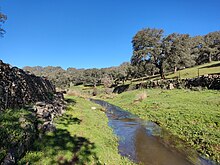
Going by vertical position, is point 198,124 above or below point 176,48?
below

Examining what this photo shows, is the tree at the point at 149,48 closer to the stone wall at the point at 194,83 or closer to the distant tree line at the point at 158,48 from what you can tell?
the distant tree line at the point at 158,48

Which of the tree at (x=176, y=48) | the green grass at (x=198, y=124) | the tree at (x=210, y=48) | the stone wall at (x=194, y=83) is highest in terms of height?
the tree at (x=210, y=48)

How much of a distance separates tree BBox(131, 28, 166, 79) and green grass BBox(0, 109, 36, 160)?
1505 inches

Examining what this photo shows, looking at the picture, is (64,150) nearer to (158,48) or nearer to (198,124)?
(198,124)


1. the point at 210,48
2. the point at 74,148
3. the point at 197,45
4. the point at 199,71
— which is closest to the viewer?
the point at 74,148

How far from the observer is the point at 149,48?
143 feet

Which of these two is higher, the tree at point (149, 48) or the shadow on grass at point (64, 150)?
the tree at point (149, 48)

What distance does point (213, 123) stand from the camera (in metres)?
12.8

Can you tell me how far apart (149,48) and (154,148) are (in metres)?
35.8

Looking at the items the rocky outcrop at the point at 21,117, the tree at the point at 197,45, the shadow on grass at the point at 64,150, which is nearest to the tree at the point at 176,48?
the tree at the point at 197,45

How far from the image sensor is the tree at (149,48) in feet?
143

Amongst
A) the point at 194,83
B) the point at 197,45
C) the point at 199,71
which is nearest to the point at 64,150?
the point at 194,83

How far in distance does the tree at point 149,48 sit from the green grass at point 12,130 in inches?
A: 1505

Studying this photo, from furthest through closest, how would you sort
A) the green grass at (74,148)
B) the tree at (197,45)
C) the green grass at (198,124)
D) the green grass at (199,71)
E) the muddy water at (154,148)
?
1. the tree at (197,45)
2. the green grass at (199,71)
3. the green grass at (198,124)
4. the muddy water at (154,148)
5. the green grass at (74,148)
